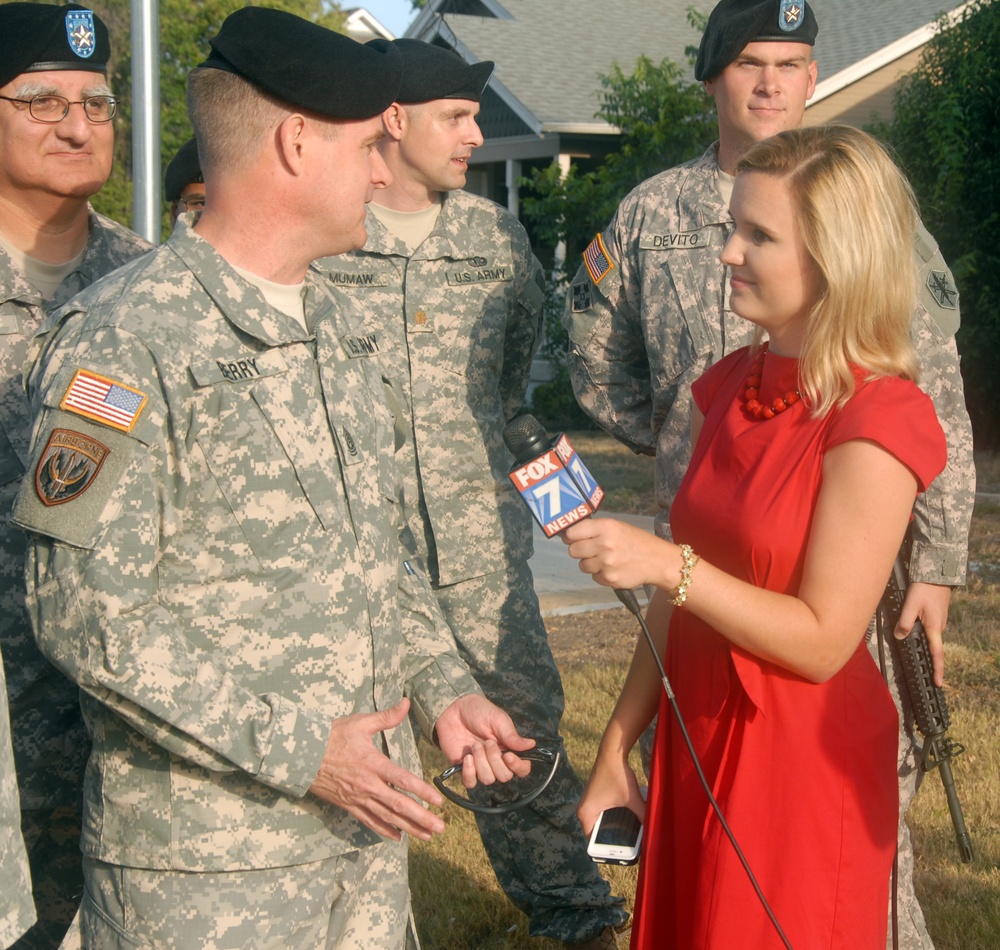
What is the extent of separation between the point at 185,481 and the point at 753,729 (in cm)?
118

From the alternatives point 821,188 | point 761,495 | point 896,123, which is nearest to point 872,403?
point 761,495

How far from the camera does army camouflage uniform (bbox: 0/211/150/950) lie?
3.01 m

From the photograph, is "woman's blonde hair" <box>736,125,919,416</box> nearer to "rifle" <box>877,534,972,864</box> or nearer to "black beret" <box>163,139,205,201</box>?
"rifle" <box>877,534,972,864</box>

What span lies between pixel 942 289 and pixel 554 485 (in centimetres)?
166

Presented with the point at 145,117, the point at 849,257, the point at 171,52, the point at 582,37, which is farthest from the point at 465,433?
the point at 582,37

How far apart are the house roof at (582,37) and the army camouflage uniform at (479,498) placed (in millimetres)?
12956

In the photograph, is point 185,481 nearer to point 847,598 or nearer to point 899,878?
point 847,598

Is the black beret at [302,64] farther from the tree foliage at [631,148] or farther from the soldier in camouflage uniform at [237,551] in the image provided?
the tree foliage at [631,148]

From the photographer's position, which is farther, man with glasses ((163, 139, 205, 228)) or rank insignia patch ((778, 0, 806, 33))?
man with glasses ((163, 139, 205, 228))

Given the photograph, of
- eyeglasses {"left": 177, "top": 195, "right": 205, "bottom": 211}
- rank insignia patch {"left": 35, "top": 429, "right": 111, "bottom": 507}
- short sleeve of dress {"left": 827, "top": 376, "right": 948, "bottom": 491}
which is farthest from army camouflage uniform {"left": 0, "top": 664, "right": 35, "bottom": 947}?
eyeglasses {"left": 177, "top": 195, "right": 205, "bottom": 211}

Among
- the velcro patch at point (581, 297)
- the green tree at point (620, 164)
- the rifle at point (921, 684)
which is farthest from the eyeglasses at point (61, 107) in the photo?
the green tree at point (620, 164)

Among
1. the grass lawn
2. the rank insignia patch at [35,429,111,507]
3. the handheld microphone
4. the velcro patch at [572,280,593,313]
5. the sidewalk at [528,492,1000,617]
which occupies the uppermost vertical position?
the velcro patch at [572,280,593,313]

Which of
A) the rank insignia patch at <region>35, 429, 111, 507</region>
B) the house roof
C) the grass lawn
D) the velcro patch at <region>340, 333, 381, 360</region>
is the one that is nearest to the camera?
the rank insignia patch at <region>35, 429, 111, 507</region>

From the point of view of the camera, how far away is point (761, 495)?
248 cm
